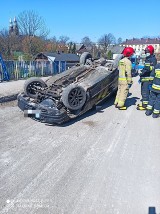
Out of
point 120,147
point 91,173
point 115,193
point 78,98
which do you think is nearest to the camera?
point 115,193

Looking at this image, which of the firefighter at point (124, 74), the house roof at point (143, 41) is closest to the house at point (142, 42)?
the house roof at point (143, 41)

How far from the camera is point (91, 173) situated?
3.56 metres

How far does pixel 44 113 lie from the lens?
5383mm

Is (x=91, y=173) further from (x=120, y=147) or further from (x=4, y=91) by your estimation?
(x=4, y=91)

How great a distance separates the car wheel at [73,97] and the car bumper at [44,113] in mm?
255

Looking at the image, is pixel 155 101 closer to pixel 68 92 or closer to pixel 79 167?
pixel 68 92

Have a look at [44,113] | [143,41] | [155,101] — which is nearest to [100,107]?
[155,101]

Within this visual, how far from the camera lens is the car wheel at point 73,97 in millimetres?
5453

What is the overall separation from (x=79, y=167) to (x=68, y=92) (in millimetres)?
2201

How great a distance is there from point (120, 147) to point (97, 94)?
2.27 meters

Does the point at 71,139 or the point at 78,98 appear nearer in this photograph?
the point at 71,139

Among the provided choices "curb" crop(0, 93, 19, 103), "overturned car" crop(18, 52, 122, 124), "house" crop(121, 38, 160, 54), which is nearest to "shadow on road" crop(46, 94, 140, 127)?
"overturned car" crop(18, 52, 122, 124)

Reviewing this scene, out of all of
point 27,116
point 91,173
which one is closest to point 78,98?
point 27,116

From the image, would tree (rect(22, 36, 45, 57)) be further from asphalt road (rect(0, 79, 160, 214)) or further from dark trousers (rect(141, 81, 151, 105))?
asphalt road (rect(0, 79, 160, 214))
